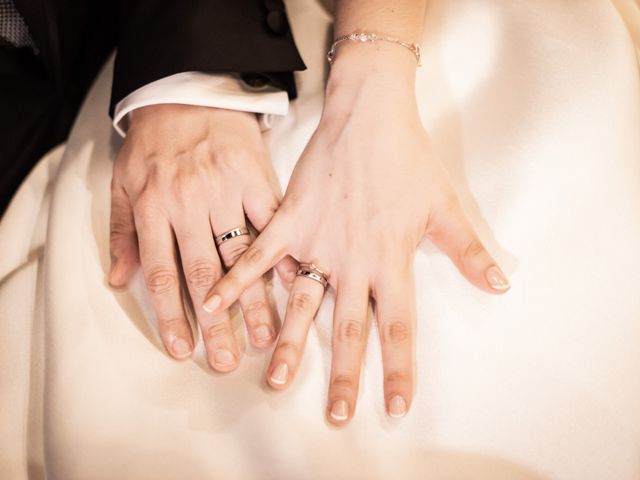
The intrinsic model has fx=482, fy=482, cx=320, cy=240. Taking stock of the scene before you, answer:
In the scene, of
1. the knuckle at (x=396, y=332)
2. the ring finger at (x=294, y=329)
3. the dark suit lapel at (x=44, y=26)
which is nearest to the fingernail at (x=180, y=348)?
the ring finger at (x=294, y=329)

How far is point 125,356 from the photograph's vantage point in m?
0.70

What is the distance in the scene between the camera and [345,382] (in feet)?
2.13

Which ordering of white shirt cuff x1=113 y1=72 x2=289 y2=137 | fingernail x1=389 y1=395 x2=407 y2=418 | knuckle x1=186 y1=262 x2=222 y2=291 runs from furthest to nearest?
white shirt cuff x1=113 y1=72 x2=289 y2=137, knuckle x1=186 y1=262 x2=222 y2=291, fingernail x1=389 y1=395 x2=407 y2=418

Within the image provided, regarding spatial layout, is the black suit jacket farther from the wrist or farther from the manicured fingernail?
the manicured fingernail

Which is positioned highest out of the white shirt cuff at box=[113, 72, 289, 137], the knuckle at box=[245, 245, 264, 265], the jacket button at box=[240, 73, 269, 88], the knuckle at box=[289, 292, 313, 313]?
the jacket button at box=[240, 73, 269, 88]

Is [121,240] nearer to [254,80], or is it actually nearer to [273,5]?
[254,80]

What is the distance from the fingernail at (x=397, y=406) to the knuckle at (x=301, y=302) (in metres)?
0.17

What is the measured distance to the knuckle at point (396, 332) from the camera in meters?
0.66

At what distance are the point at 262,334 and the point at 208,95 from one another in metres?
0.43

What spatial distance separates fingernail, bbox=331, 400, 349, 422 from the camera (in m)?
0.64

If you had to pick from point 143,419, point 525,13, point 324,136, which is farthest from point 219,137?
point 525,13

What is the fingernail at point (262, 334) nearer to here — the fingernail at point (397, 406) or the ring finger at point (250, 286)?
the ring finger at point (250, 286)

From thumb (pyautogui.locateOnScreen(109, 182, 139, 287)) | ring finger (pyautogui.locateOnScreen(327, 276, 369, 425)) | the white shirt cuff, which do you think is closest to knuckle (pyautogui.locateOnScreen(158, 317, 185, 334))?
thumb (pyautogui.locateOnScreen(109, 182, 139, 287))

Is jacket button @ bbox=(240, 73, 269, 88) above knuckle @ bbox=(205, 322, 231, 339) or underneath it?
above
